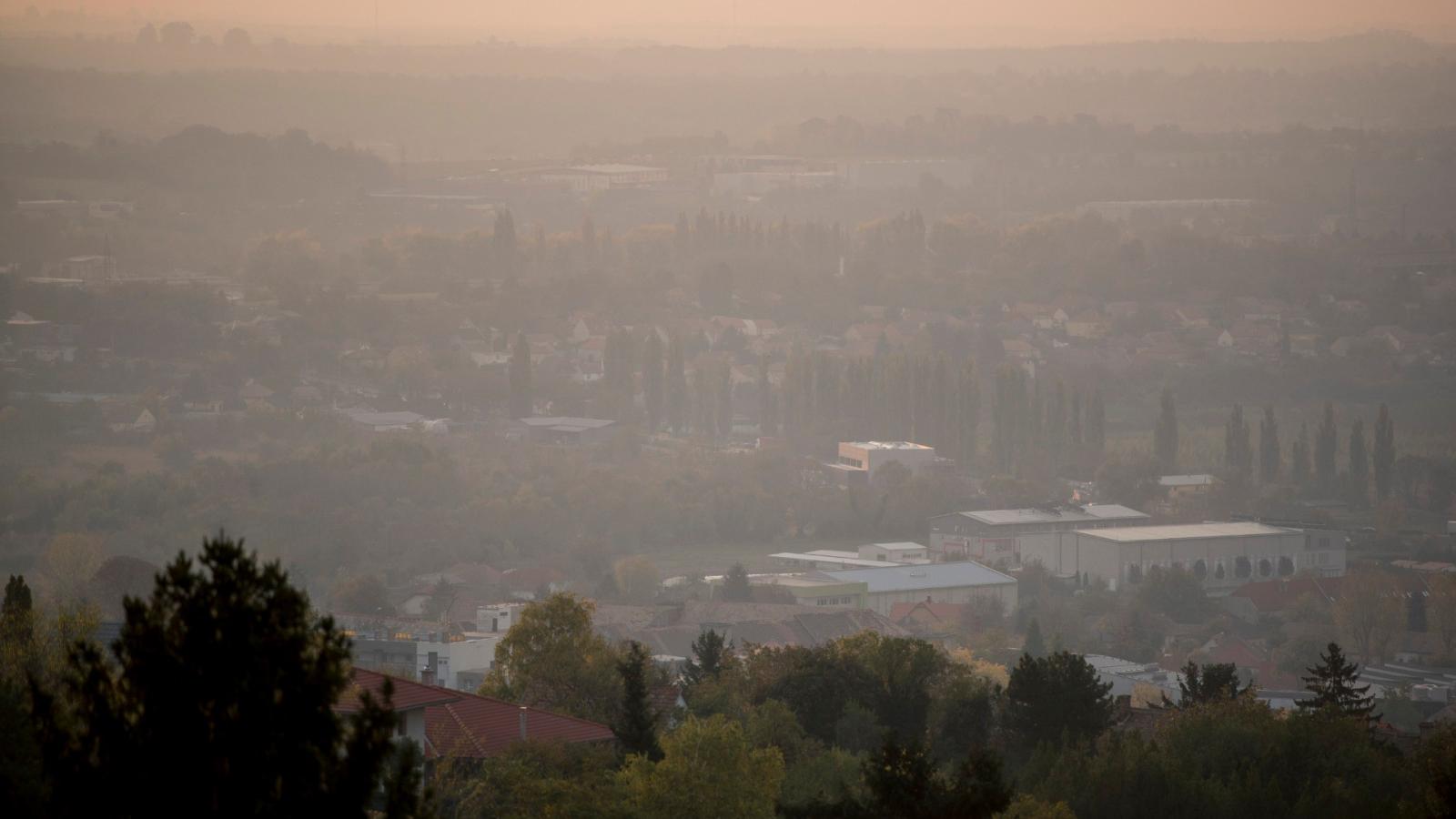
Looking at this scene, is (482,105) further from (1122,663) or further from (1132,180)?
(1122,663)

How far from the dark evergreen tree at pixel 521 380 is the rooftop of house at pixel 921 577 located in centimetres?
2656

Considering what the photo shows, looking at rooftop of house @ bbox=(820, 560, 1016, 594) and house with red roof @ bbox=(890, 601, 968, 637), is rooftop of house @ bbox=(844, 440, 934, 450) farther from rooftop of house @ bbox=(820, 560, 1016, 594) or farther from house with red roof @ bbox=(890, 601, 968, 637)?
house with red roof @ bbox=(890, 601, 968, 637)

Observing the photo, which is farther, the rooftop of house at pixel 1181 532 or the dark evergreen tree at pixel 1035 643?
the rooftop of house at pixel 1181 532

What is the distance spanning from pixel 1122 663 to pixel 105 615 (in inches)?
684

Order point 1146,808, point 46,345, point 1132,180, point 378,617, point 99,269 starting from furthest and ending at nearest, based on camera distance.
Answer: point 1132,180
point 99,269
point 46,345
point 378,617
point 1146,808

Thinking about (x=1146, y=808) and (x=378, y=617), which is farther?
(x=378, y=617)

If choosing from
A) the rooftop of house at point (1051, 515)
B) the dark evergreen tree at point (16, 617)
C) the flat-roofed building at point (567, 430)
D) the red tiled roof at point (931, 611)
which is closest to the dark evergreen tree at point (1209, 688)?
the dark evergreen tree at point (16, 617)

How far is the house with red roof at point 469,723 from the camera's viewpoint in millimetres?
13914

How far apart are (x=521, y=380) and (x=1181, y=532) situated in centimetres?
2905

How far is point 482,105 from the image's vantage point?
14412 centimetres

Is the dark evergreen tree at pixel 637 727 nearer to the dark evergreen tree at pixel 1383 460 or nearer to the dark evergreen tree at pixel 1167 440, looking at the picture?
the dark evergreen tree at pixel 1383 460

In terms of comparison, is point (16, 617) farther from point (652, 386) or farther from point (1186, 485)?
point (652, 386)

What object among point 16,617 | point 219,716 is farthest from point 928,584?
point 219,716

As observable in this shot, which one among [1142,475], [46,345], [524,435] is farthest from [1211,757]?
[46,345]
